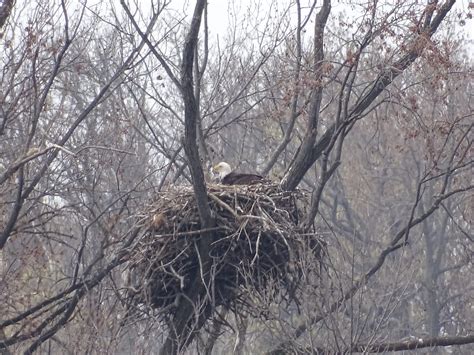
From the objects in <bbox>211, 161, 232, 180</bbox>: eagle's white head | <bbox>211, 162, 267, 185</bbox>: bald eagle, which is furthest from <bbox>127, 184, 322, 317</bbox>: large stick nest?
<bbox>211, 161, 232, 180</bbox>: eagle's white head

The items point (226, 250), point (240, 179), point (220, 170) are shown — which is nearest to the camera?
point (226, 250)

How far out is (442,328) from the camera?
2520 cm

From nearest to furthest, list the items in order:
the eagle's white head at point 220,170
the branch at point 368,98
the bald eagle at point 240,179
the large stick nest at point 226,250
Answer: the large stick nest at point 226,250, the branch at point 368,98, the bald eagle at point 240,179, the eagle's white head at point 220,170

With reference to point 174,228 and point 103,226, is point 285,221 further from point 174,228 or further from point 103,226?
point 103,226

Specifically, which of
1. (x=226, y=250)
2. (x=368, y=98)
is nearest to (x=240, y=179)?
(x=226, y=250)

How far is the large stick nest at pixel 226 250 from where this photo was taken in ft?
25.9

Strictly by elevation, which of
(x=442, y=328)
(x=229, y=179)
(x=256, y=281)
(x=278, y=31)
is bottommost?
(x=442, y=328)

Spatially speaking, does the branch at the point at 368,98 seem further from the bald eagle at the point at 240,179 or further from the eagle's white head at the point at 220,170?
the eagle's white head at the point at 220,170

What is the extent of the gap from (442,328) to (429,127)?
17164mm

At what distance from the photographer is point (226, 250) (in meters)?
7.99

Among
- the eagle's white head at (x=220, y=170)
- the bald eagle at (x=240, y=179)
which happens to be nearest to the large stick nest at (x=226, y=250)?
the bald eagle at (x=240, y=179)

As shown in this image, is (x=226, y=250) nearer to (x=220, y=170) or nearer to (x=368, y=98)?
(x=368, y=98)

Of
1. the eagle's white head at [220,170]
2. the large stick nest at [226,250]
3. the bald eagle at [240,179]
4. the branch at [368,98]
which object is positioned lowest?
the large stick nest at [226,250]

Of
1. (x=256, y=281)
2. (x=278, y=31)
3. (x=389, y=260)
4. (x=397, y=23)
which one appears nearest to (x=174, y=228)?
(x=256, y=281)
